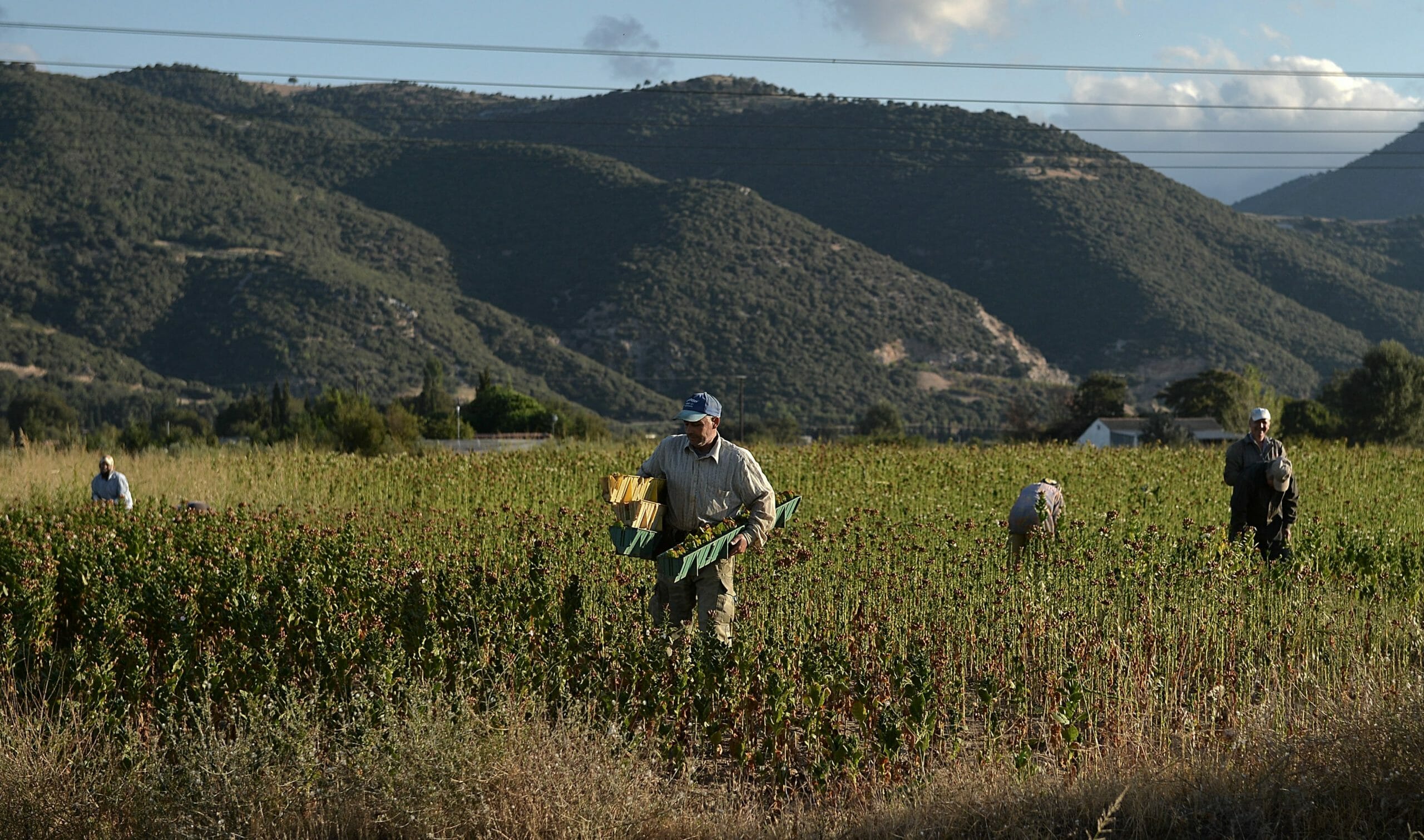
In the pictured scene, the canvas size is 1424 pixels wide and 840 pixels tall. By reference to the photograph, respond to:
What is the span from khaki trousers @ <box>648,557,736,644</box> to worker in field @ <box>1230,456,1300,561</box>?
4.44 m

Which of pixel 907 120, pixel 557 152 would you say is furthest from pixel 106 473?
pixel 907 120

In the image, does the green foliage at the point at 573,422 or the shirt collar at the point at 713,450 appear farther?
the green foliage at the point at 573,422

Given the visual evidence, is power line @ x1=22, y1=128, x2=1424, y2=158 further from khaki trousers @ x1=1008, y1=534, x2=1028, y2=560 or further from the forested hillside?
khaki trousers @ x1=1008, y1=534, x2=1028, y2=560

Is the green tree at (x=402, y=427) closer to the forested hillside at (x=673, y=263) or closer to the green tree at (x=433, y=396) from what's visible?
the green tree at (x=433, y=396)

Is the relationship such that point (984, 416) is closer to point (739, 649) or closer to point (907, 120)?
point (907, 120)

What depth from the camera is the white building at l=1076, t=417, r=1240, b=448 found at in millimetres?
55500

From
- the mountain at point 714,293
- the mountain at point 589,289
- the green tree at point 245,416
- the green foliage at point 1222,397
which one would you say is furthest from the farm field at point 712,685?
the mountain at point 714,293

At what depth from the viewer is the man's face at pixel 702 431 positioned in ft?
21.5

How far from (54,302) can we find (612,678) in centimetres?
8782

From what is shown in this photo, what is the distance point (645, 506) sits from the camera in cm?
646

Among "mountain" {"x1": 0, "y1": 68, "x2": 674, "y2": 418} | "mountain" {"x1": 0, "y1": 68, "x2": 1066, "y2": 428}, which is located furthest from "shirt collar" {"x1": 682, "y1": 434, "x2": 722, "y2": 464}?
"mountain" {"x1": 0, "y1": 68, "x2": 1066, "y2": 428}

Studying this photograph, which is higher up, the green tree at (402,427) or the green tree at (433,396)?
the green tree at (402,427)

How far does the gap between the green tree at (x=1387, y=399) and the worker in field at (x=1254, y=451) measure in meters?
46.6

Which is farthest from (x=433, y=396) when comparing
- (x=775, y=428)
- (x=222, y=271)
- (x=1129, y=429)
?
(x=1129, y=429)
